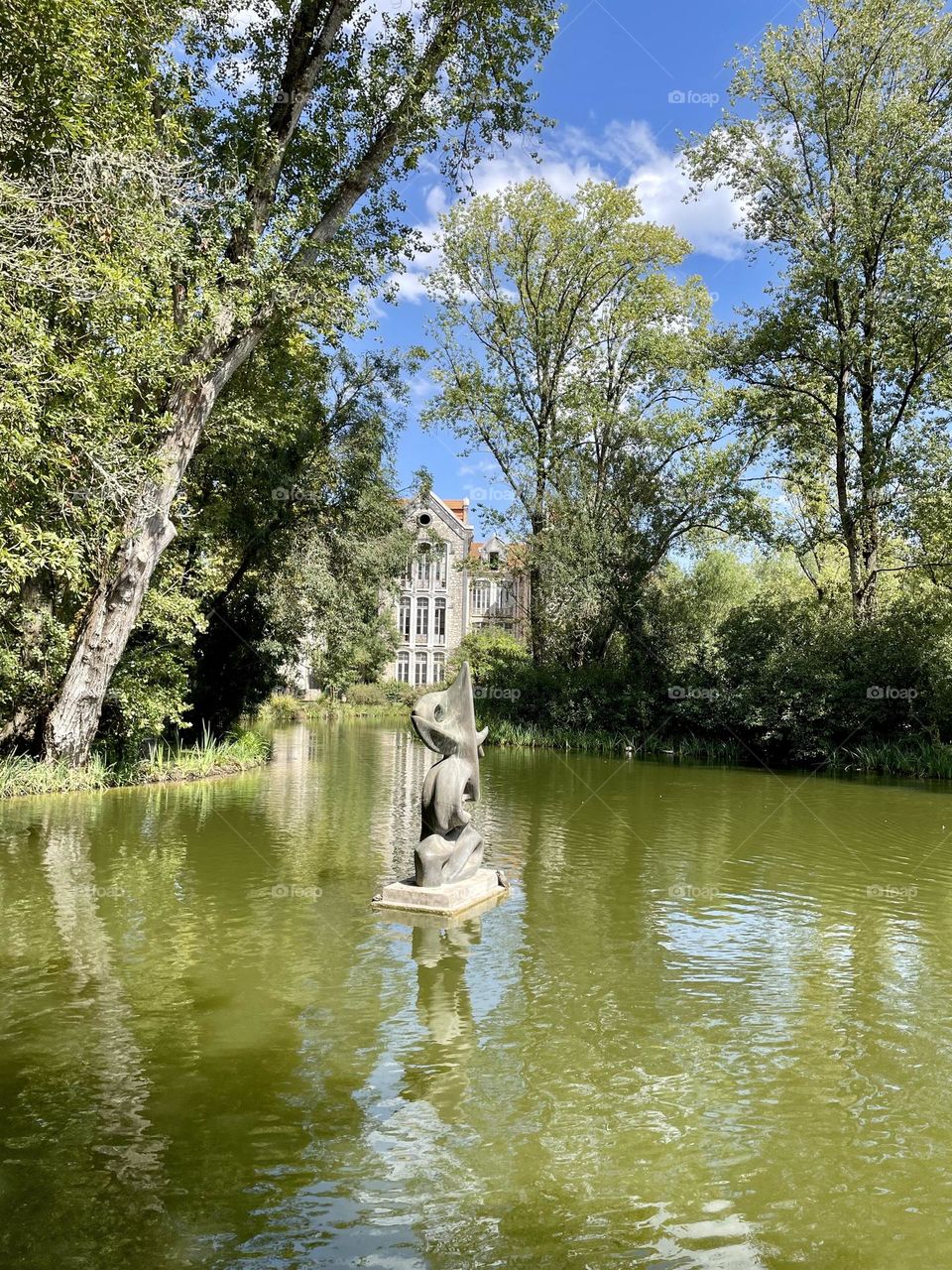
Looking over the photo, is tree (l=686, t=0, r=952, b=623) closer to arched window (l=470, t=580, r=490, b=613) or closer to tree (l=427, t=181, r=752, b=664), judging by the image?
tree (l=427, t=181, r=752, b=664)

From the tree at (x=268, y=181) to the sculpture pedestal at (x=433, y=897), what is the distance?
749 centimetres

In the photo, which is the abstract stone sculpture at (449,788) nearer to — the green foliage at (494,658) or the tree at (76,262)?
the tree at (76,262)

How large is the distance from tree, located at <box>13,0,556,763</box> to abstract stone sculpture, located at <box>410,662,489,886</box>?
6.60 metres

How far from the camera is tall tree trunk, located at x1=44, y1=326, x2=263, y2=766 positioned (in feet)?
47.6

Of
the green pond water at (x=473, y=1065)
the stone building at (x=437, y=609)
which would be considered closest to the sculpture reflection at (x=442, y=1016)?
the green pond water at (x=473, y=1065)

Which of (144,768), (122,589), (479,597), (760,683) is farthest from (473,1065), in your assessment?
(479,597)

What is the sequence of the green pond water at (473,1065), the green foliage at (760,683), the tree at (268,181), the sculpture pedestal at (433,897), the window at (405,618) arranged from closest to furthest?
the green pond water at (473,1065)
the sculpture pedestal at (433,897)
the tree at (268,181)
the green foliage at (760,683)
the window at (405,618)

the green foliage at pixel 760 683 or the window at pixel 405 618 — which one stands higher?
the window at pixel 405 618

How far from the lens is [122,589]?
14.6 metres

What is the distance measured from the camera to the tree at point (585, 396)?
1177 inches

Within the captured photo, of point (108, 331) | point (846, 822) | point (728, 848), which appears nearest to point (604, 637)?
point (846, 822)

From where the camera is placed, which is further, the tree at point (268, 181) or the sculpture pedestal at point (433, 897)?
the tree at point (268, 181)

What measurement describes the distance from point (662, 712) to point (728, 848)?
17.0 m

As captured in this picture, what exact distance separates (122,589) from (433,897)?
9064 mm
